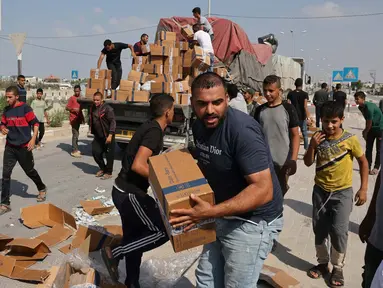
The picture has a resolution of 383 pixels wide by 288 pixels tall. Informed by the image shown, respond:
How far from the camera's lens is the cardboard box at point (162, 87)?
8.66 meters

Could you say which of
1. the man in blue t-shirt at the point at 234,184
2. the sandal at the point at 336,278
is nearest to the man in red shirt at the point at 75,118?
the sandal at the point at 336,278

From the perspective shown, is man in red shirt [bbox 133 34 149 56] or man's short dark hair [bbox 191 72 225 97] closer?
man's short dark hair [bbox 191 72 225 97]

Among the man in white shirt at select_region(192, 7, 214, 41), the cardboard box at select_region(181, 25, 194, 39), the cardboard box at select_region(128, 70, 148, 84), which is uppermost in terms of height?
the man in white shirt at select_region(192, 7, 214, 41)

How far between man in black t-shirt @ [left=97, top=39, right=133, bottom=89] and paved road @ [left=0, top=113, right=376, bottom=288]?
216 centimetres

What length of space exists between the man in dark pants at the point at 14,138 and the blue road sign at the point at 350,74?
62.9 feet

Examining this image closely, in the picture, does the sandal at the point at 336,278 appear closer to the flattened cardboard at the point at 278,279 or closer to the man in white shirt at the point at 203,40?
the flattened cardboard at the point at 278,279

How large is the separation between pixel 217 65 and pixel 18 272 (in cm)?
826

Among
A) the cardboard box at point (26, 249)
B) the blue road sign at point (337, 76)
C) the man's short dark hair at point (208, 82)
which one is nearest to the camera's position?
the man's short dark hair at point (208, 82)

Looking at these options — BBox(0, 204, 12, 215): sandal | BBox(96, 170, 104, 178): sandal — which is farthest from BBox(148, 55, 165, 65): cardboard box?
BBox(0, 204, 12, 215): sandal

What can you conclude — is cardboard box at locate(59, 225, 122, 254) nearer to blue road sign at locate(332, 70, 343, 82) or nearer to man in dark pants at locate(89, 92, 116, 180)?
man in dark pants at locate(89, 92, 116, 180)

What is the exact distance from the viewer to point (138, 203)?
3.33 meters

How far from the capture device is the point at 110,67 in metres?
10.4

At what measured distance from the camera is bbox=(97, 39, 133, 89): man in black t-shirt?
403 inches

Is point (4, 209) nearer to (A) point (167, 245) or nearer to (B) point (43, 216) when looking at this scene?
(B) point (43, 216)
